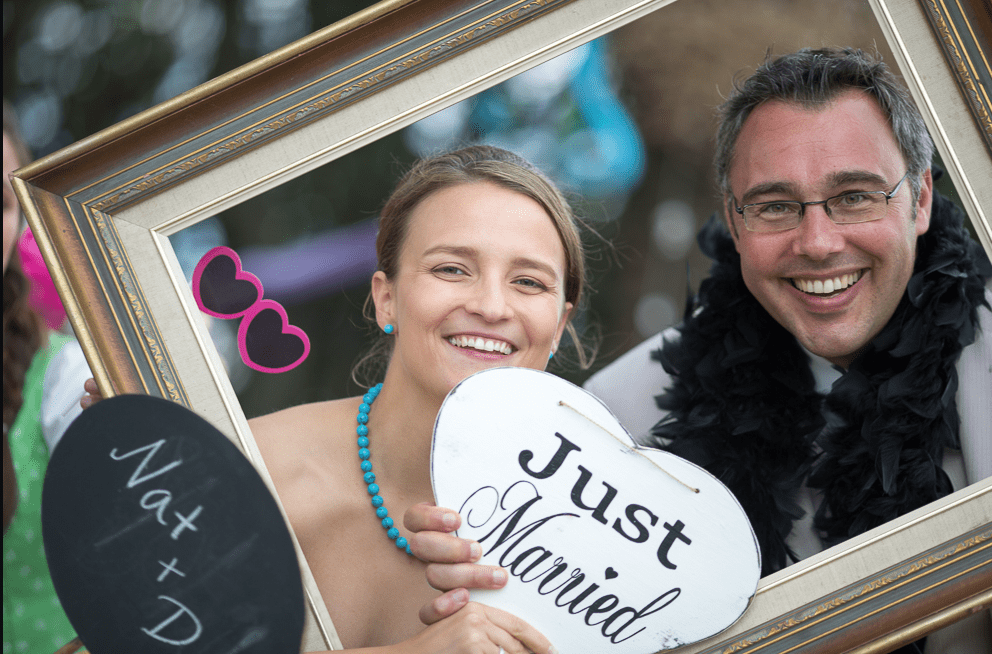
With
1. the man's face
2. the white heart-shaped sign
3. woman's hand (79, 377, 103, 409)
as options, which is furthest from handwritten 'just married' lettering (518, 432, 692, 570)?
woman's hand (79, 377, 103, 409)

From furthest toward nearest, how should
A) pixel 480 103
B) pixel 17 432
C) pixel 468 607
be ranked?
pixel 17 432 < pixel 480 103 < pixel 468 607

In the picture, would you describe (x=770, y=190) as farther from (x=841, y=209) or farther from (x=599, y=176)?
(x=599, y=176)

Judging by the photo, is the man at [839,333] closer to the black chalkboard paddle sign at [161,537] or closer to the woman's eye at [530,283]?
the woman's eye at [530,283]

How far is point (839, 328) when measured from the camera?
1126mm

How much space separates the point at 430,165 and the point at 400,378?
1.03 ft

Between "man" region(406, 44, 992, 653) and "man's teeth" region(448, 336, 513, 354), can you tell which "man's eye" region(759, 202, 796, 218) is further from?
"man's teeth" region(448, 336, 513, 354)

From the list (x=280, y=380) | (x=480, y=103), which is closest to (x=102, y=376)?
(x=280, y=380)

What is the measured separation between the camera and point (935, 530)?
3.21ft

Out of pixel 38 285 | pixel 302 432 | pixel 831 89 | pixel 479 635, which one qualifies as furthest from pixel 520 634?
pixel 38 285

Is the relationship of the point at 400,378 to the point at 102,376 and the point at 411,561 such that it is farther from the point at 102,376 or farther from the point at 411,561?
the point at 102,376

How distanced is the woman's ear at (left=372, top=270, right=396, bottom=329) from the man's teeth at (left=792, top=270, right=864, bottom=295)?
0.63m

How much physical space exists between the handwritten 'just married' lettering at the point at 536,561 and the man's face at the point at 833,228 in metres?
0.53

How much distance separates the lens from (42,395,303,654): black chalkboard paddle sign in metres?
0.85

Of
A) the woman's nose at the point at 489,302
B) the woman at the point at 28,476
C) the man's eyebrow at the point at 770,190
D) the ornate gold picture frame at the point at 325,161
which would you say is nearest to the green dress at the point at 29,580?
the woman at the point at 28,476
